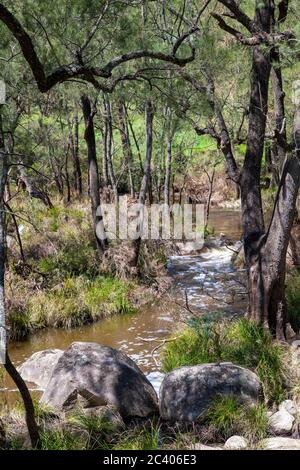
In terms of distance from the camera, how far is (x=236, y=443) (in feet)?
16.1

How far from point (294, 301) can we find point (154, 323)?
8.94 feet

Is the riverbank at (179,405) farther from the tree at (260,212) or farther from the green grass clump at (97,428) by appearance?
the tree at (260,212)

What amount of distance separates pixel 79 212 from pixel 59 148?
20.7 ft

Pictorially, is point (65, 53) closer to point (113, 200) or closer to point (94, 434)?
point (94, 434)

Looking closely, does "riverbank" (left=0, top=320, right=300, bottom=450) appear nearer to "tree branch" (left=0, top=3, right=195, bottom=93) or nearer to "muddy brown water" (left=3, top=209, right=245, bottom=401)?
"muddy brown water" (left=3, top=209, right=245, bottom=401)

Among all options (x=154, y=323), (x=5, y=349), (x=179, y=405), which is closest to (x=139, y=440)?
(x=179, y=405)

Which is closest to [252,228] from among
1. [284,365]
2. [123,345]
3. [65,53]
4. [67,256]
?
[284,365]

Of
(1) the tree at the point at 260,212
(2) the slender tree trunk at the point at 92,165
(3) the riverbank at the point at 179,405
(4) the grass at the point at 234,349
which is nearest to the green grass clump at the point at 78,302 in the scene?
(2) the slender tree trunk at the point at 92,165

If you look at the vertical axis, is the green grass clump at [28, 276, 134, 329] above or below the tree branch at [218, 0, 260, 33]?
below

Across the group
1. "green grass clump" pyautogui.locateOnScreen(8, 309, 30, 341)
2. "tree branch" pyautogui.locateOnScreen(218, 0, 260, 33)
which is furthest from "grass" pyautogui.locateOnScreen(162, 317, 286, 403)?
"tree branch" pyautogui.locateOnScreen(218, 0, 260, 33)

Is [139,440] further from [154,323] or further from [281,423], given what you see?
[154,323]

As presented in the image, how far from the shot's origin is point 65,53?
6.70 m

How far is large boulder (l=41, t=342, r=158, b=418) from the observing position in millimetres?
5773

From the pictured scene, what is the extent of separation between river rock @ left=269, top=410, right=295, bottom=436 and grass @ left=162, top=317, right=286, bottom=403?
37cm
